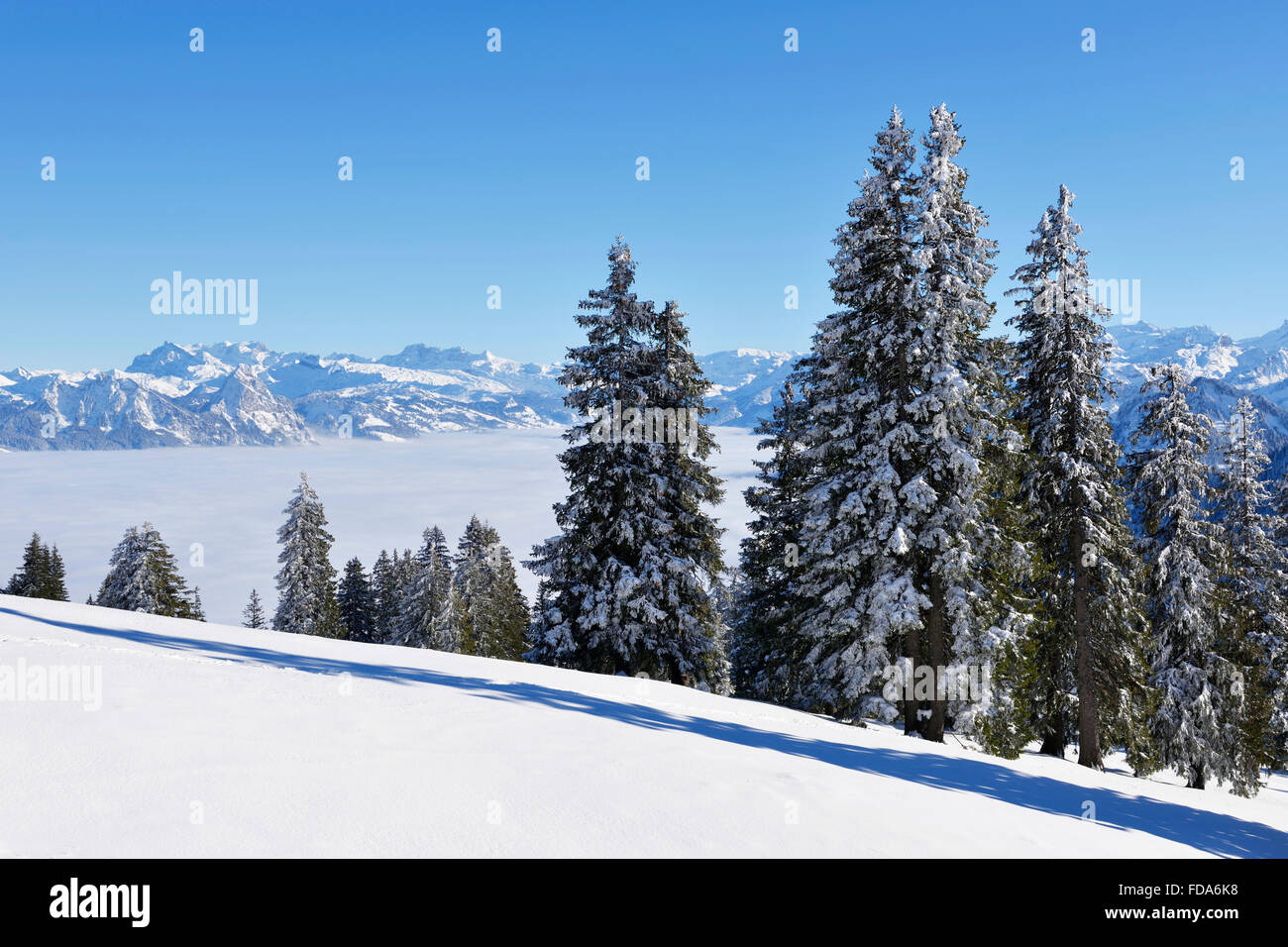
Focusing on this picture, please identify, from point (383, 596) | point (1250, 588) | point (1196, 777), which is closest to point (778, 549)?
point (1196, 777)

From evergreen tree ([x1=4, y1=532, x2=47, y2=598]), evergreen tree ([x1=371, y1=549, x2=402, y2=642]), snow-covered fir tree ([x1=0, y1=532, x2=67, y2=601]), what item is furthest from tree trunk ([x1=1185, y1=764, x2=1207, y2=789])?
evergreen tree ([x1=4, y1=532, x2=47, y2=598])

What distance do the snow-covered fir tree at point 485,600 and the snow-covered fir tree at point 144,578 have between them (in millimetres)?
18890

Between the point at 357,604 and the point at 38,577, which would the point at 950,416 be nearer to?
the point at 357,604

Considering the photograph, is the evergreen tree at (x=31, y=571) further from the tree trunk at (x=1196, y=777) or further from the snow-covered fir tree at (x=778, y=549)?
the tree trunk at (x=1196, y=777)

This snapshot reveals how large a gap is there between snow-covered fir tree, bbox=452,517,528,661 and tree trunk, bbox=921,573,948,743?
37343 mm

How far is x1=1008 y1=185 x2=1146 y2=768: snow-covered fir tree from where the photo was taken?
21297 millimetres

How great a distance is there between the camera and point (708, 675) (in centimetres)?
2478

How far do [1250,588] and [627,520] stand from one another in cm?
2659

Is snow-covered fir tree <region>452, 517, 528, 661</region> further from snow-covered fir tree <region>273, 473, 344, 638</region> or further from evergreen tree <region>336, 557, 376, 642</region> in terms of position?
evergreen tree <region>336, 557, 376, 642</region>

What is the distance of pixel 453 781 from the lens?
269 inches
